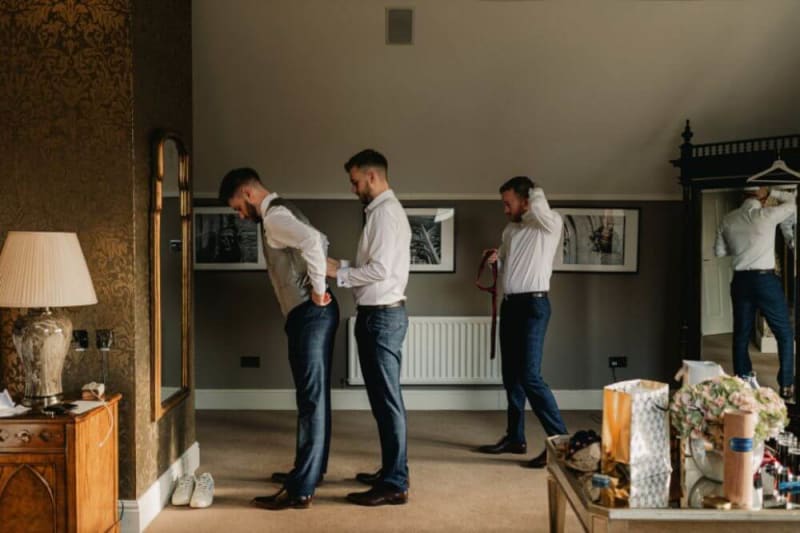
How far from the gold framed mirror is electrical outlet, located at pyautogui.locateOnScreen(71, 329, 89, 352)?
0.30m

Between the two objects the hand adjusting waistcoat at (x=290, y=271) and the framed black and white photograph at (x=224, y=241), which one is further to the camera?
the framed black and white photograph at (x=224, y=241)

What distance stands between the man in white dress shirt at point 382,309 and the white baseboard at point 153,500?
928 millimetres

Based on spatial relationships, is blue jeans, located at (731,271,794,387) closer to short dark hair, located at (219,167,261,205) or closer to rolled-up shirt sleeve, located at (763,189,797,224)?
rolled-up shirt sleeve, located at (763,189,797,224)

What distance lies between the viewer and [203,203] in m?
5.37

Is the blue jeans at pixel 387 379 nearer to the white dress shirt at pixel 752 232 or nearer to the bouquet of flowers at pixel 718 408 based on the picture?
the bouquet of flowers at pixel 718 408

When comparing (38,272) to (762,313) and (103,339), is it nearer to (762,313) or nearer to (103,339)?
(103,339)

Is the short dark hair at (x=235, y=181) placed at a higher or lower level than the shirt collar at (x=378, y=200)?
higher

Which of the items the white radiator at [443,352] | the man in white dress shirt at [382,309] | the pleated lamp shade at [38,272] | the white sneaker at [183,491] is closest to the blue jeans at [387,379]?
the man in white dress shirt at [382,309]

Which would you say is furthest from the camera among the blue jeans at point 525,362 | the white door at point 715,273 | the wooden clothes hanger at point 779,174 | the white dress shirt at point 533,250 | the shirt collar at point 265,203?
the white door at point 715,273

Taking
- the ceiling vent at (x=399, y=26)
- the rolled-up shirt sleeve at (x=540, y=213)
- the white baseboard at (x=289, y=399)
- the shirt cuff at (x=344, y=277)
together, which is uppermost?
the ceiling vent at (x=399, y=26)

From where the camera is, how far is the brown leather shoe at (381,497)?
354cm

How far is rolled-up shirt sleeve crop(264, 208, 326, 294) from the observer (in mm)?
3312

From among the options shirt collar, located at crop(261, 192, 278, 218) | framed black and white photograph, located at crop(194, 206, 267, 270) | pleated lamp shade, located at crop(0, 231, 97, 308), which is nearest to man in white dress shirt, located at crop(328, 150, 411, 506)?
shirt collar, located at crop(261, 192, 278, 218)

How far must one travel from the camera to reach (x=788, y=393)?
4391 mm
